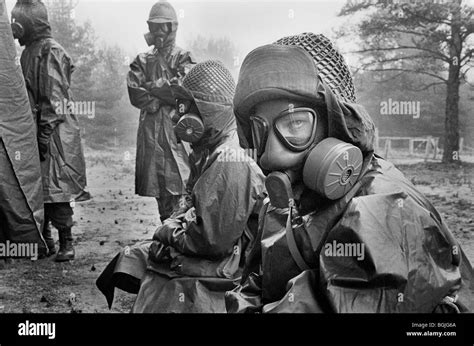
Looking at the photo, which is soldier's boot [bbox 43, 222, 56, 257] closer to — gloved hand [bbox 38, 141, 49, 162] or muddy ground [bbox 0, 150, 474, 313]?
muddy ground [bbox 0, 150, 474, 313]

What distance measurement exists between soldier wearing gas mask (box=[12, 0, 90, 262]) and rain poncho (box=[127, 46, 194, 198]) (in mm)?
379

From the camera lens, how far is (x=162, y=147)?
4.58m

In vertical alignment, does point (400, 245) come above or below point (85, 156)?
above

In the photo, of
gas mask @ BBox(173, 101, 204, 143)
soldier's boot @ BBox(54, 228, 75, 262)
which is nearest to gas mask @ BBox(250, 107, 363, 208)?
gas mask @ BBox(173, 101, 204, 143)

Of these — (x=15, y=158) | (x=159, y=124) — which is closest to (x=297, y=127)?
(x=15, y=158)

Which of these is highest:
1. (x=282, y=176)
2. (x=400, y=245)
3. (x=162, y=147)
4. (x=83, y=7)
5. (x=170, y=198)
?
(x=83, y=7)

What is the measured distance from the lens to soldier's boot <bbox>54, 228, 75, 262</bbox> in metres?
4.48

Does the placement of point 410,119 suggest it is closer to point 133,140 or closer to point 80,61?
point 133,140
